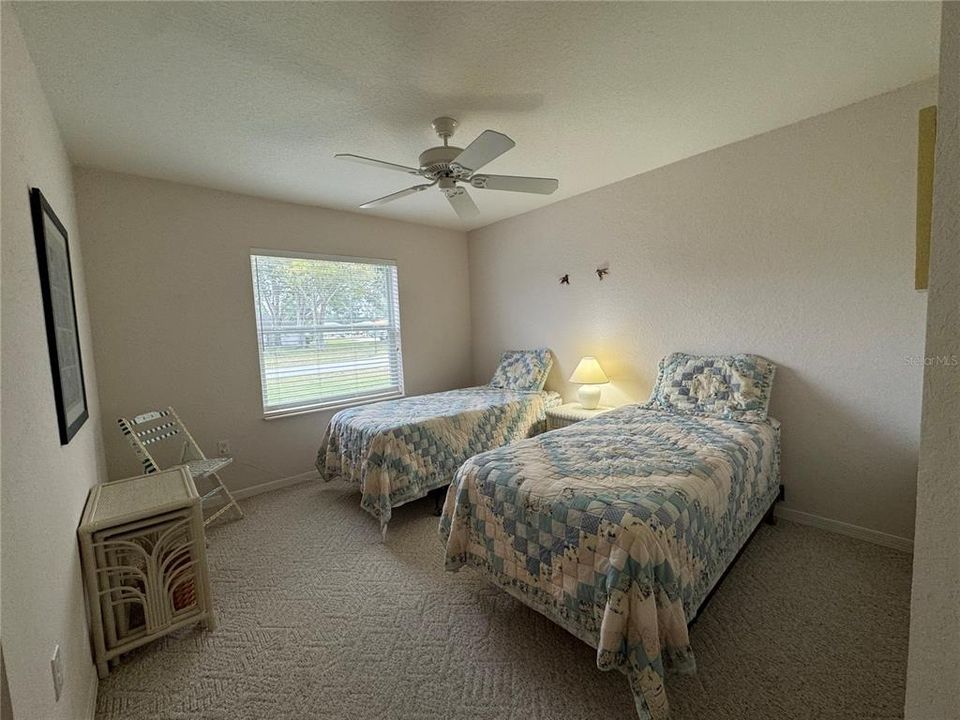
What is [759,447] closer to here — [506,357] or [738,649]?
[738,649]

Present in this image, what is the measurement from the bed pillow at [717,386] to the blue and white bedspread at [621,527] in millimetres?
212

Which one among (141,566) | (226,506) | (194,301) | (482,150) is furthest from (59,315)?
(482,150)

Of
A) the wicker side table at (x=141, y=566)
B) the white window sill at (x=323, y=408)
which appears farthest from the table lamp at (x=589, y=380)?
the wicker side table at (x=141, y=566)

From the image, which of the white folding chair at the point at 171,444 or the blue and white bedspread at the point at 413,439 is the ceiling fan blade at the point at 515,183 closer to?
the blue and white bedspread at the point at 413,439

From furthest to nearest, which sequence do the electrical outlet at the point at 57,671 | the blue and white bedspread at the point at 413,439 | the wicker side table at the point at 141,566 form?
the blue and white bedspread at the point at 413,439 < the wicker side table at the point at 141,566 < the electrical outlet at the point at 57,671

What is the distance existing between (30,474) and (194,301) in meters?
2.19

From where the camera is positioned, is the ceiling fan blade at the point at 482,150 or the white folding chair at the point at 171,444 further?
the white folding chair at the point at 171,444

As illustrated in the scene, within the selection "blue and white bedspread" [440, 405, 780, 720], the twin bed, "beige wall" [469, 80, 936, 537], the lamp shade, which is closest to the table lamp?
the lamp shade

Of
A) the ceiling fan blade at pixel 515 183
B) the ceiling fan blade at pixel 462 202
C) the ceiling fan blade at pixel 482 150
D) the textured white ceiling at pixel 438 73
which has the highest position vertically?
the textured white ceiling at pixel 438 73

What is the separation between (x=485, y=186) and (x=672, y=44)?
3.32 ft

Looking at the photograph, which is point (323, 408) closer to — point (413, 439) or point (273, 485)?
point (273, 485)

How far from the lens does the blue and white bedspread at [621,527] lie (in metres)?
1.23

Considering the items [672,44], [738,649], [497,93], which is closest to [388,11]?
[497,93]

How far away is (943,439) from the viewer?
55 centimetres
